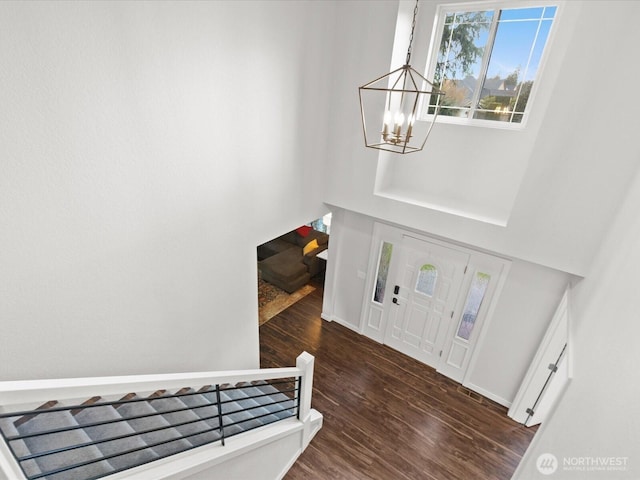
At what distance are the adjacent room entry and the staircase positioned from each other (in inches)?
87.3

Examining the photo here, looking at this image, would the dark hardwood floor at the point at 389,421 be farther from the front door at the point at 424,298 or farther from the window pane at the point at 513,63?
the window pane at the point at 513,63

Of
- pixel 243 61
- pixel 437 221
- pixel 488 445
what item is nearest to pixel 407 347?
pixel 488 445

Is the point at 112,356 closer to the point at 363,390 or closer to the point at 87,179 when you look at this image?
the point at 87,179

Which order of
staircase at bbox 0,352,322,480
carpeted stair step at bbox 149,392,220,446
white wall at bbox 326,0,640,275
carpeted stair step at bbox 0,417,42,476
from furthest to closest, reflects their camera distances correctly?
white wall at bbox 326,0,640,275 < carpeted stair step at bbox 149,392,220,446 < carpeted stair step at bbox 0,417,42,476 < staircase at bbox 0,352,322,480

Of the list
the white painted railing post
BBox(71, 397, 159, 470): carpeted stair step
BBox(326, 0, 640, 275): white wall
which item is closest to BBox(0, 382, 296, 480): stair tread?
BBox(71, 397, 159, 470): carpeted stair step

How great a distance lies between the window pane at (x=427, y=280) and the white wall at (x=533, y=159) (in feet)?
2.42

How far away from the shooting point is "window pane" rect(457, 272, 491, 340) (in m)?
4.13

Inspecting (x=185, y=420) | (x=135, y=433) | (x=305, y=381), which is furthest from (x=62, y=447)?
(x=305, y=381)

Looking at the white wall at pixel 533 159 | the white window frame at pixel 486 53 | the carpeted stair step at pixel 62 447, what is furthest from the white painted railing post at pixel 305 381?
the white window frame at pixel 486 53

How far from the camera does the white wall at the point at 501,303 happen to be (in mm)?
3725

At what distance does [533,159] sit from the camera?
10.3 ft

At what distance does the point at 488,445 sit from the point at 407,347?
5.18 ft

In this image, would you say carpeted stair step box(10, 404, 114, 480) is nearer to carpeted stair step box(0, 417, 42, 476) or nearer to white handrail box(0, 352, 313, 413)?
carpeted stair step box(0, 417, 42, 476)

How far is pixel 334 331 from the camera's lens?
5.49 meters
